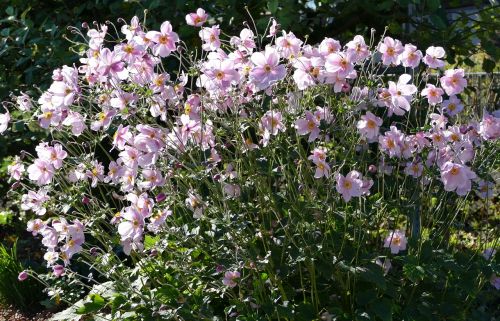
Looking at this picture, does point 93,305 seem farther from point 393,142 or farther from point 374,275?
point 393,142

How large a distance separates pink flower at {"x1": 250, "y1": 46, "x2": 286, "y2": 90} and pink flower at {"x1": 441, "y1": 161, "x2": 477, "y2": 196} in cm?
57

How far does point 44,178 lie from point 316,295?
1.00m

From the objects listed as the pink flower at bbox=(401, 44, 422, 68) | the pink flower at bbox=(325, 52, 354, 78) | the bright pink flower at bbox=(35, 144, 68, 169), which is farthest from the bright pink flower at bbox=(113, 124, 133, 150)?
the pink flower at bbox=(401, 44, 422, 68)

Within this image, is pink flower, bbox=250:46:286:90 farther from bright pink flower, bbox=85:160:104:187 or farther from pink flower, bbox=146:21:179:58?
bright pink flower, bbox=85:160:104:187

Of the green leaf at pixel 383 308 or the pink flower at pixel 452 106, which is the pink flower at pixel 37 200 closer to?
the green leaf at pixel 383 308

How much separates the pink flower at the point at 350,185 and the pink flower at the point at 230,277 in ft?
1.44

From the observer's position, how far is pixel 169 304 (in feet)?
9.64

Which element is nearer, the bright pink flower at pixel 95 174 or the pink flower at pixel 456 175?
the pink flower at pixel 456 175

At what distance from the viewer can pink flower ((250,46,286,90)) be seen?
2.39 metres

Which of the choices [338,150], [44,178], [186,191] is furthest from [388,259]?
[44,178]

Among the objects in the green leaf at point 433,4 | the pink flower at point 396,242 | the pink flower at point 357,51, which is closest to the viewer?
the pink flower at point 357,51

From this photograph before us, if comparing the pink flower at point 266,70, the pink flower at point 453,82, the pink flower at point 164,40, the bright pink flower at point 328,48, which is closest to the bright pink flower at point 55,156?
the pink flower at point 164,40

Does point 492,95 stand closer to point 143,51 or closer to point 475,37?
point 475,37

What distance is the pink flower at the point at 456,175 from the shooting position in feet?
8.11
